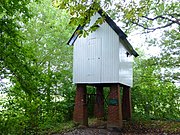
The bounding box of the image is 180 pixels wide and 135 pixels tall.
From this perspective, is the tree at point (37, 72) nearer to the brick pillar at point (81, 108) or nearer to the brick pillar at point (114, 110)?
the brick pillar at point (81, 108)

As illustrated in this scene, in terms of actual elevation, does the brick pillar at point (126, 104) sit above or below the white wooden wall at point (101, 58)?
below

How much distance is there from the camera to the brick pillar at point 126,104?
567 inches

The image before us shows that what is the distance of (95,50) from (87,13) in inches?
299

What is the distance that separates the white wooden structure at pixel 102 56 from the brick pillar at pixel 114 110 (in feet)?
1.90

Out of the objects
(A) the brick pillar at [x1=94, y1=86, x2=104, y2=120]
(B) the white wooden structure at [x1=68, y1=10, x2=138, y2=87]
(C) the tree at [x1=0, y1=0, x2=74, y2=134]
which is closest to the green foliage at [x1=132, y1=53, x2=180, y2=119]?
(A) the brick pillar at [x1=94, y1=86, x2=104, y2=120]

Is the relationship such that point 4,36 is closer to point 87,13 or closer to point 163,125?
point 87,13

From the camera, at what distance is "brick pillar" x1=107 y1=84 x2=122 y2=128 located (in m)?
11.7

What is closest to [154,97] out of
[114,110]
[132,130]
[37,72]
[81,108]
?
[132,130]

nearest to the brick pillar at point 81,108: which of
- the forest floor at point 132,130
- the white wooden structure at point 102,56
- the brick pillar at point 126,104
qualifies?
the white wooden structure at point 102,56

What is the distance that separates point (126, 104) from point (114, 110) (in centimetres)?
298

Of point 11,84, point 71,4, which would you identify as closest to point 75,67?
point 11,84

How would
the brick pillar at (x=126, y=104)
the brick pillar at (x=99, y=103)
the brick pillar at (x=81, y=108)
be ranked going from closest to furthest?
the brick pillar at (x=81, y=108), the brick pillar at (x=126, y=104), the brick pillar at (x=99, y=103)

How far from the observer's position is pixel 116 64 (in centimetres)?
1198

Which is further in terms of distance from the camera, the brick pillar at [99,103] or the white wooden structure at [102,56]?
the brick pillar at [99,103]
